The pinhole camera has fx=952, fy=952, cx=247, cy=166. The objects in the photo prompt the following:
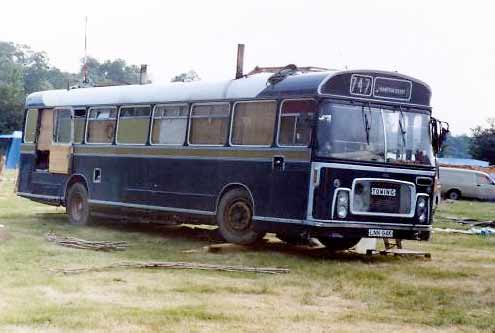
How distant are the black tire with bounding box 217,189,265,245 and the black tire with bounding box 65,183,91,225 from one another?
4.42 metres

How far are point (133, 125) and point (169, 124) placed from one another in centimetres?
123

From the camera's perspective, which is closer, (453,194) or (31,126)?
(31,126)

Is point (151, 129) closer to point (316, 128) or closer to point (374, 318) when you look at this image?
point (316, 128)

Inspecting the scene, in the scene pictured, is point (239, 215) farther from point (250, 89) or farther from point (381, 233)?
point (381, 233)

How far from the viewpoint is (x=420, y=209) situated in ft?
47.8

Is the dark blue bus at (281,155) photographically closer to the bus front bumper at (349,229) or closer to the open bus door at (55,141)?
the bus front bumper at (349,229)

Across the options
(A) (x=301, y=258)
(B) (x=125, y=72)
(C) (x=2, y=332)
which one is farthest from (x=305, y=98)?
(B) (x=125, y=72)

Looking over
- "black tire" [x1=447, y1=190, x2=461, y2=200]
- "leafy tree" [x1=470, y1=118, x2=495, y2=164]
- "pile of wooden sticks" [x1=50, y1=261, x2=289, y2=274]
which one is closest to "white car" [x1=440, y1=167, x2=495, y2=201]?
"black tire" [x1=447, y1=190, x2=461, y2=200]

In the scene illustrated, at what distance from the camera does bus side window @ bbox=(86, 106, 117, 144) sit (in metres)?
18.7

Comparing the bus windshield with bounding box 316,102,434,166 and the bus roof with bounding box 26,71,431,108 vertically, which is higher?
the bus roof with bounding box 26,71,431,108

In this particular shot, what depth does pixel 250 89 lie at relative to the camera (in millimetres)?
15227

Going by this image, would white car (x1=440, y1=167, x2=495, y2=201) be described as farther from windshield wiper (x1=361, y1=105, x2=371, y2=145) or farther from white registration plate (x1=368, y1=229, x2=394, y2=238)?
windshield wiper (x1=361, y1=105, x2=371, y2=145)

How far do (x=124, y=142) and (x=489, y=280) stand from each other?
8.48 metres

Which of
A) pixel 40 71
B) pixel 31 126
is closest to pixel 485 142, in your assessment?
pixel 31 126
